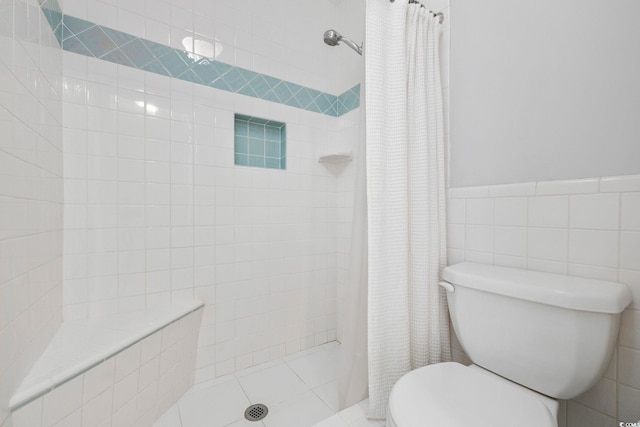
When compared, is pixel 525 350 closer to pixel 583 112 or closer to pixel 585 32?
pixel 583 112

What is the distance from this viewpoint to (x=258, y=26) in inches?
61.3

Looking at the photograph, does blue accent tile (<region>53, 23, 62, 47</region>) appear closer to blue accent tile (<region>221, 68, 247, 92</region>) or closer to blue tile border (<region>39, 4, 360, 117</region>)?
blue tile border (<region>39, 4, 360, 117</region>)

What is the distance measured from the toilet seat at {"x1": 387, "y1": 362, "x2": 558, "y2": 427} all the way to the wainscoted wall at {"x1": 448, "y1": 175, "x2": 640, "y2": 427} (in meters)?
0.20

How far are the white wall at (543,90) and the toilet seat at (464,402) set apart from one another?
2.27 ft

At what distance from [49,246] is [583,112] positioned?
2.00m

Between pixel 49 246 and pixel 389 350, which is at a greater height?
pixel 49 246

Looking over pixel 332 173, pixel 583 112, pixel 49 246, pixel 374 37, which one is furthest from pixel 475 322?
pixel 49 246

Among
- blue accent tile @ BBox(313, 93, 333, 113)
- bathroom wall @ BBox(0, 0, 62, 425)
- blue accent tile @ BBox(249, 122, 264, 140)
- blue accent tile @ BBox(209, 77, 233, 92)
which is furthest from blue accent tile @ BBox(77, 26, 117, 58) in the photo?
blue accent tile @ BBox(313, 93, 333, 113)

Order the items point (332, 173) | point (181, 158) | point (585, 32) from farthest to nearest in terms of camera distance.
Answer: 1. point (332, 173)
2. point (181, 158)
3. point (585, 32)

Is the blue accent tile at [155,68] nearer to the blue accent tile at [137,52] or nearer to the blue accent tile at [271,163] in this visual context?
the blue accent tile at [137,52]

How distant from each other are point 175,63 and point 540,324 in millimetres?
1941

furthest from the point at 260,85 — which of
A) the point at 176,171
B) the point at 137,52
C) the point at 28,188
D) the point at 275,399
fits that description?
the point at 275,399

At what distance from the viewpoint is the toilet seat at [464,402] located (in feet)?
1.95

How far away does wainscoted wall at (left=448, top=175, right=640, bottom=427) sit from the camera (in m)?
0.69
